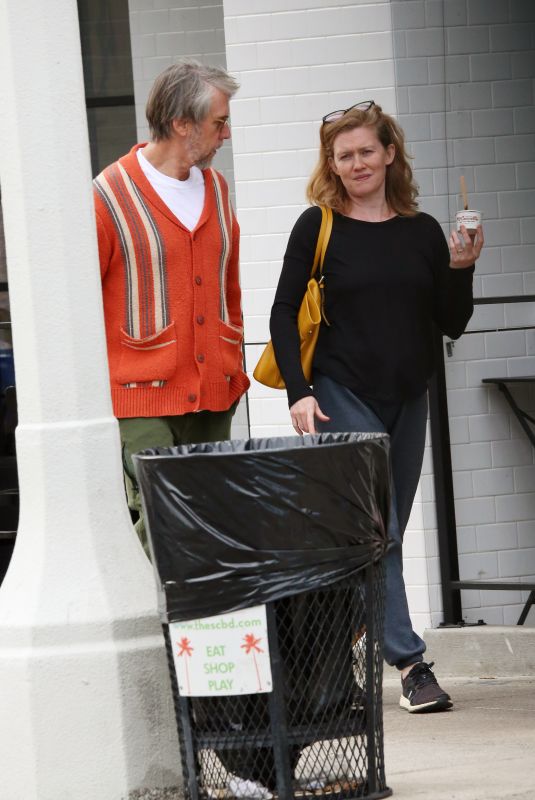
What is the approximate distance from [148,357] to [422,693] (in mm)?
1447

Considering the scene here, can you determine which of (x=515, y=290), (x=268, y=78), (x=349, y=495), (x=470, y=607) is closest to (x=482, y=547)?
(x=470, y=607)

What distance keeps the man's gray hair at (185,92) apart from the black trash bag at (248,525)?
139 cm

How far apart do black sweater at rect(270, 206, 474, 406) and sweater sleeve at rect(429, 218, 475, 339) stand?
0.02 m

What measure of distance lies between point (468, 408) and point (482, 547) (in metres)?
0.57

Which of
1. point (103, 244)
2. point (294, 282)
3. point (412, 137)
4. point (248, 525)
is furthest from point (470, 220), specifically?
point (248, 525)

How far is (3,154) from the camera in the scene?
3598 mm

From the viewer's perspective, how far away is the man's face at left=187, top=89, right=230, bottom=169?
4.19 m

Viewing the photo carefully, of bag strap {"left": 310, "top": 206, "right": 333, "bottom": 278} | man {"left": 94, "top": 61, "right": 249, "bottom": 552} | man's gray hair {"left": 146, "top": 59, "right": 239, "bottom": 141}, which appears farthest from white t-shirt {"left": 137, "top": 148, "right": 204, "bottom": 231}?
bag strap {"left": 310, "top": 206, "right": 333, "bottom": 278}

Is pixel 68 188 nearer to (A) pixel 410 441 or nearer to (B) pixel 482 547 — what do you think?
(A) pixel 410 441

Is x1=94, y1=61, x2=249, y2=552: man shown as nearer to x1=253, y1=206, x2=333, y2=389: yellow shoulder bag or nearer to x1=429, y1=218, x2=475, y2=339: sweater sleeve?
x1=253, y1=206, x2=333, y2=389: yellow shoulder bag

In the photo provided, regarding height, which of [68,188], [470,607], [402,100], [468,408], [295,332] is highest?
[402,100]

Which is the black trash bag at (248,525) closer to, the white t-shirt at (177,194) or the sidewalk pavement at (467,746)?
the sidewalk pavement at (467,746)

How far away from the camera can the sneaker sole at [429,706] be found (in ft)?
15.1

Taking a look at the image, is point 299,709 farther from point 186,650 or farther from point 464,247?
point 464,247
